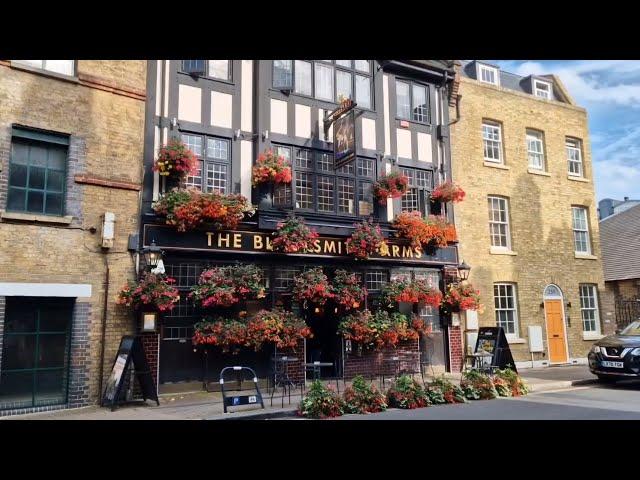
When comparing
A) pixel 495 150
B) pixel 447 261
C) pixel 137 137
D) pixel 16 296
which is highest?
pixel 495 150

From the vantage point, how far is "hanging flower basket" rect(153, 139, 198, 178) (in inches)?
445

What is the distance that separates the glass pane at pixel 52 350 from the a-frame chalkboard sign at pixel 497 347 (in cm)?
947

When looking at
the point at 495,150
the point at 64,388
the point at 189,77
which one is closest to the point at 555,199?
the point at 495,150

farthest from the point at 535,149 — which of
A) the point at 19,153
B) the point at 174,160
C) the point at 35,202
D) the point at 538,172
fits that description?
the point at 19,153

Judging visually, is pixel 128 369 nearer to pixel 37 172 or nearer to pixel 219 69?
pixel 37 172

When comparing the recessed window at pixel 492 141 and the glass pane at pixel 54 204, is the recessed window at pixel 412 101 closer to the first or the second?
the recessed window at pixel 492 141

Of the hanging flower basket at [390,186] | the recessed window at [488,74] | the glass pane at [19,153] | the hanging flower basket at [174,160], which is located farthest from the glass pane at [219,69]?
the recessed window at [488,74]

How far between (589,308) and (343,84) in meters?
11.5

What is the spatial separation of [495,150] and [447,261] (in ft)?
15.4

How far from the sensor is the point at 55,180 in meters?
10.7

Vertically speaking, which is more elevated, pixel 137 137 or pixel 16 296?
pixel 137 137

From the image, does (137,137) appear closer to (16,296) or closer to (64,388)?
(16,296)
